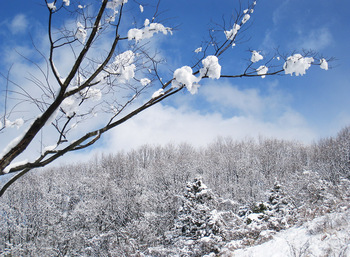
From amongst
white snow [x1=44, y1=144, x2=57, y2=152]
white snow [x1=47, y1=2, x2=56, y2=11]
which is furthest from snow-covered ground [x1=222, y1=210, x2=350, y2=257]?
white snow [x1=47, y1=2, x2=56, y2=11]

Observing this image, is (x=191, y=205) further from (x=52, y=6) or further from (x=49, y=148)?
(x=52, y=6)

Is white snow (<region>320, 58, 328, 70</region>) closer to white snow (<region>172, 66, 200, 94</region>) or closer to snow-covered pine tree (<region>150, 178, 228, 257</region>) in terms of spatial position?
white snow (<region>172, 66, 200, 94</region>)

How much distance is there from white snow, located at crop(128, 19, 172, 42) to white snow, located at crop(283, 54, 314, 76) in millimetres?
1176

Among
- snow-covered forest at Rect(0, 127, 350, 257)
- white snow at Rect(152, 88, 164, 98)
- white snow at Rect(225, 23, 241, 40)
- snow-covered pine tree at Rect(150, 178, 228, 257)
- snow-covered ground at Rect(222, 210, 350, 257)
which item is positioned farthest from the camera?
snow-covered pine tree at Rect(150, 178, 228, 257)

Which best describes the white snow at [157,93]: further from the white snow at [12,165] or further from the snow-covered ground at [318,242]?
the snow-covered ground at [318,242]

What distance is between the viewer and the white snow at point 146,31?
2.11 metres

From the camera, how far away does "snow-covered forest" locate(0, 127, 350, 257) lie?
811 centimetres

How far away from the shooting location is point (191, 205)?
1265 cm

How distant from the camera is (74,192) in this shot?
84.9ft

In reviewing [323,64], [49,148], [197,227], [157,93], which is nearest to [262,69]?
[323,64]

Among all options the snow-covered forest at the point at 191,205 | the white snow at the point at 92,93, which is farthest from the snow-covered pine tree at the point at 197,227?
the white snow at the point at 92,93

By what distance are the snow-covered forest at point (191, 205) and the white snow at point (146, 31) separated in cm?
439

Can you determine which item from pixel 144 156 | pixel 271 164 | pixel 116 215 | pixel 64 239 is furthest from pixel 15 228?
pixel 271 164

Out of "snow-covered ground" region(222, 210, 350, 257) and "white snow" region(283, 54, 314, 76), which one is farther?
"snow-covered ground" region(222, 210, 350, 257)
